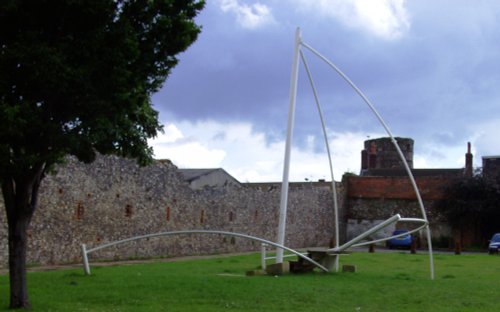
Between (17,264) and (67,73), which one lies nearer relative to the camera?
(67,73)

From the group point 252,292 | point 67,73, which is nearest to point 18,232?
point 67,73

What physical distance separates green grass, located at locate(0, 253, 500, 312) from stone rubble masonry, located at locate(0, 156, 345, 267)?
3508 mm

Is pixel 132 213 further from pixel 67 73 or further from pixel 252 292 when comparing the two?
pixel 67 73

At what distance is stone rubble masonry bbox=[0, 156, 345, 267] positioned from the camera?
1875 cm

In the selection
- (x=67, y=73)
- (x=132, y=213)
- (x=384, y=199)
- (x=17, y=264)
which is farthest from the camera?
(x=384, y=199)

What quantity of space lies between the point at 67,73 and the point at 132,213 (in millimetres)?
14283

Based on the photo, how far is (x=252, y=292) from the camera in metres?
11.7

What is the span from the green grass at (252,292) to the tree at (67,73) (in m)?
1.75

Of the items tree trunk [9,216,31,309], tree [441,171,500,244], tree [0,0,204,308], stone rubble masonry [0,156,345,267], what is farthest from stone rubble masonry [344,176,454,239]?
tree trunk [9,216,31,309]

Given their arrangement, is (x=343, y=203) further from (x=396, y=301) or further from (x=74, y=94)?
(x=74, y=94)

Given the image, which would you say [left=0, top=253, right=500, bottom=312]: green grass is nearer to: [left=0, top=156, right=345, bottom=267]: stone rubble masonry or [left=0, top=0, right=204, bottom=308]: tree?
[left=0, top=0, right=204, bottom=308]: tree

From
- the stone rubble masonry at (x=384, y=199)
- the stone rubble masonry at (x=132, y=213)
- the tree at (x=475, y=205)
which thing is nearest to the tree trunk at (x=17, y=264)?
the stone rubble masonry at (x=132, y=213)

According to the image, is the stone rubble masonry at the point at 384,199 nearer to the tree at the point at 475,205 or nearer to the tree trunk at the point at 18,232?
the tree at the point at 475,205

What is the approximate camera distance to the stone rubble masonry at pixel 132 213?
1875cm
